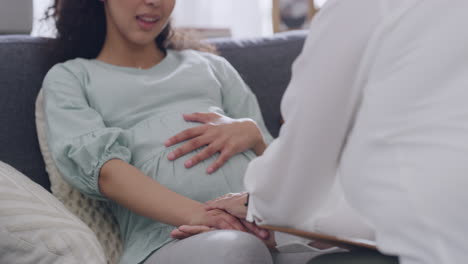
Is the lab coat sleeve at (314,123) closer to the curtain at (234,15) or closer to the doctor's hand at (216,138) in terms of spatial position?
the doctor's hand at (216,138)

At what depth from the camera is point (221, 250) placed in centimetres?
88

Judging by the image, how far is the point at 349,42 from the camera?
583mm

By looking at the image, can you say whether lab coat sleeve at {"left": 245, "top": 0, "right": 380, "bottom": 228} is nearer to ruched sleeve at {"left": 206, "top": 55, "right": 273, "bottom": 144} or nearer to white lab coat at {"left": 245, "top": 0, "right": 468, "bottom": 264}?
white lab coat at {"left": 245, "top": 0, "right": 468, "bottom": 264}

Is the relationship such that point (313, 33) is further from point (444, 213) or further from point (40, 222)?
point (40, 222)

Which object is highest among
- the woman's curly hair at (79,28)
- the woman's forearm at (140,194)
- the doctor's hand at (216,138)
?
the woman's curly hair at (79,28)

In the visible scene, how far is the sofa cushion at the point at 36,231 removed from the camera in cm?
90

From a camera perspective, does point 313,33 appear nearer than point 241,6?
Yes

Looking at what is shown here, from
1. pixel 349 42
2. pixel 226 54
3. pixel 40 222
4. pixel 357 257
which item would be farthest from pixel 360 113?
pixel 226 54

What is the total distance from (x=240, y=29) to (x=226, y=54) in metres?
1.25

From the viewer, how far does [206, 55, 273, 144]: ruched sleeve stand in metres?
1.54

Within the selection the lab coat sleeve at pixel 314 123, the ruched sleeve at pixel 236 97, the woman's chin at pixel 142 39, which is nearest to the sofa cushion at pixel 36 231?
the lab coat sleeve at pixel 314 123

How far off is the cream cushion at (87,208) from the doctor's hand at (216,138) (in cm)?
21

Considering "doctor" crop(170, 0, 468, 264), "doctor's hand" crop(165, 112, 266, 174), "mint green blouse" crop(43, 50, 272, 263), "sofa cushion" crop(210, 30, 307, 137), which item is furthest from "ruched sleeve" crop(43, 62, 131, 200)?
"doctor" crop(170, 0, 468, 264)

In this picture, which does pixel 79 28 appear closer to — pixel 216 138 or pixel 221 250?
pixel 216 138
